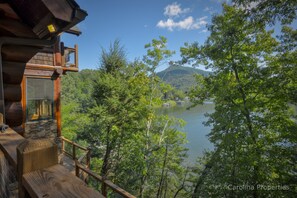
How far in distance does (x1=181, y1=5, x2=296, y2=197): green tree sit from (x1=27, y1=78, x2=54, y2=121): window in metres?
6.29

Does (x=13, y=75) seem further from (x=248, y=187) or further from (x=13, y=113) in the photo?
(x=248, y=187)

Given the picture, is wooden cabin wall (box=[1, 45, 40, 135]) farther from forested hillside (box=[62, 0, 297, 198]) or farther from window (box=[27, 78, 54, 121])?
forested hillside (box=[62, 0, 297, 198])

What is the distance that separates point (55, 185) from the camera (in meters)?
0.64

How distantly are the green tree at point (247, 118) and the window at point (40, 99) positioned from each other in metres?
6.29

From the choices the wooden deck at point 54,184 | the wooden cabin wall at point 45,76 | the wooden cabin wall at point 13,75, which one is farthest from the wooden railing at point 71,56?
the wooden deck at point 54,184

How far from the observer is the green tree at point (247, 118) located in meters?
5.93

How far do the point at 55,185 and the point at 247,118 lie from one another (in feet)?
24.3

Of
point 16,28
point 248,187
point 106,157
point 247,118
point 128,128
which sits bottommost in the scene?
point 106,157

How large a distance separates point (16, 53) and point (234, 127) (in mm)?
6687

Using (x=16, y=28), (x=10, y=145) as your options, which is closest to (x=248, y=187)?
(x=10, y=145)

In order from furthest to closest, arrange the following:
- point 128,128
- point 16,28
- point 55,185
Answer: point 128,128 → point 16,28 → point 55,185

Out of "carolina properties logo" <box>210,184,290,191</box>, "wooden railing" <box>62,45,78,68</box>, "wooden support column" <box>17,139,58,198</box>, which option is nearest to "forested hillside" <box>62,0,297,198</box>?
"carolina properties logo" <box>210,184,290,191</box>

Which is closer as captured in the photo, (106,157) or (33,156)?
(33,156)

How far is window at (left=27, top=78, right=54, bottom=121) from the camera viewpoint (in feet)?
20.5
